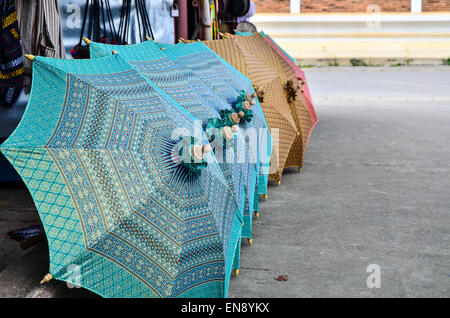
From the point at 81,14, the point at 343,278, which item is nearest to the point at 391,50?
the point at 81,14

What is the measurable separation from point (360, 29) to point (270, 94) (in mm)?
13443

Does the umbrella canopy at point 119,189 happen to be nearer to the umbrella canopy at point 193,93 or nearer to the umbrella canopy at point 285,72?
the umbrella canopy at point 193,93

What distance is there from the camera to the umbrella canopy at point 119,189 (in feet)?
7.18

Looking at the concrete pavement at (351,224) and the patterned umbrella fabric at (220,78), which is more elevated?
the patterned umbrella fabric at (220,78)

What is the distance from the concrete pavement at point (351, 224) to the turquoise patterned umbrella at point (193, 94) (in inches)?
13.5

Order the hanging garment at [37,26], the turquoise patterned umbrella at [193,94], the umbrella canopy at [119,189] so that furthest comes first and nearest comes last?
the hanging garment at [37,26] < the turquoise patterned umbrella at [193,94] < the umbrella canopy at [119,189]

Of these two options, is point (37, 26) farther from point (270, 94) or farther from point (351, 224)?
point (351, 224)

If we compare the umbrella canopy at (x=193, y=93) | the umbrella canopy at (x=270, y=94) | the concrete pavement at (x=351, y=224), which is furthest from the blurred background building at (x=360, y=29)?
the umbrella canopy at (x=193, y=93)

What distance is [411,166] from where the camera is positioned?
5.14 meters

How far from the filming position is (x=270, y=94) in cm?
441

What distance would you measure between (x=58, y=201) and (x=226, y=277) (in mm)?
732

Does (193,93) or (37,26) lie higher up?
(37,26)

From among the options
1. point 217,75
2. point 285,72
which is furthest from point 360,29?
point 217,75

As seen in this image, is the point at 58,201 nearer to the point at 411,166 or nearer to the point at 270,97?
the point at 270,97
